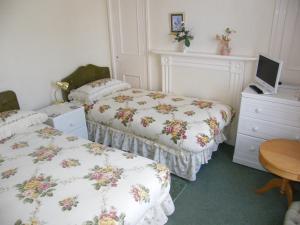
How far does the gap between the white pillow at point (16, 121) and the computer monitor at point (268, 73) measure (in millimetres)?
2239

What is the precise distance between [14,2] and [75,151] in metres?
1.76

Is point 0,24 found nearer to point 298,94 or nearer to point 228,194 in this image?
point 228,194

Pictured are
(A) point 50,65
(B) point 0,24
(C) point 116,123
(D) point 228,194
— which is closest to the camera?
(D) point 228,194

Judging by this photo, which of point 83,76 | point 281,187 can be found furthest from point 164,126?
point 83,76

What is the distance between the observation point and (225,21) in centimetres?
283

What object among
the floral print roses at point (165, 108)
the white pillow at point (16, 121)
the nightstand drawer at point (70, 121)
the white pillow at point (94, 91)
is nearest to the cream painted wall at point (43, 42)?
the white pillow at point (94, 91)

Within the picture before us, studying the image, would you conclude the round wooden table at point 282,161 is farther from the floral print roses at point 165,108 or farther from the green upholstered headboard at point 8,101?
the green upholstered headboard at point 8,101

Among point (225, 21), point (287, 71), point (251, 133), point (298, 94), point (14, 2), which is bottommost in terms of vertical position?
point (251, 133)

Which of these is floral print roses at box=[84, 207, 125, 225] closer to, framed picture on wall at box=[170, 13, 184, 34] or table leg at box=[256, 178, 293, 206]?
table leg at box=[256, 178, 293, 206]

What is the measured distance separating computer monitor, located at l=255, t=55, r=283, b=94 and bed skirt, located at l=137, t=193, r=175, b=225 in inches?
55.9

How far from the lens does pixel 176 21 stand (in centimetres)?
315

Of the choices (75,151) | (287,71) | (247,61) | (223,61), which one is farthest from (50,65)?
(287,71)

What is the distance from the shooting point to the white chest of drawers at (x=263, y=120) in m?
2.36

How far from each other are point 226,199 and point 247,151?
64 cm
